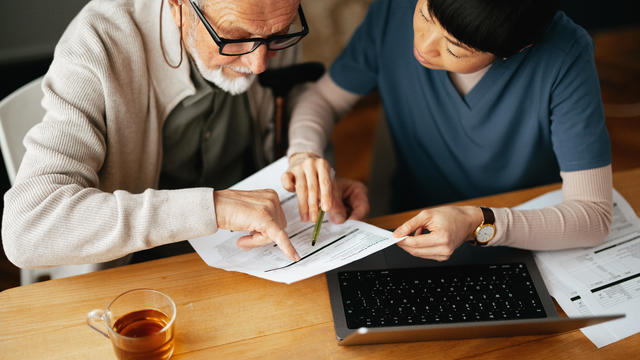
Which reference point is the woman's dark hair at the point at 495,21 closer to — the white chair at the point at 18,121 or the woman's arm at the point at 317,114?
the woman's arm at the point at 317,114

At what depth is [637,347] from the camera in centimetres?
94

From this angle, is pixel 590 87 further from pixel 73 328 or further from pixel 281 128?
pixel 73 328

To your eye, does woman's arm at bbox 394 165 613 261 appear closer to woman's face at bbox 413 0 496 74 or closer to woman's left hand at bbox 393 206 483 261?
woman's left hand at bbox 393 206 483 261

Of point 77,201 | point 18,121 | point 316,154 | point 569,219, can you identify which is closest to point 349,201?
point 316,154

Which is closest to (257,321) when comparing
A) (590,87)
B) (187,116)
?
(187,116)

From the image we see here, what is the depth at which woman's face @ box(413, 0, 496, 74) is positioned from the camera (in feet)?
3.35

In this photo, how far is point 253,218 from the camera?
Result: 978 mm

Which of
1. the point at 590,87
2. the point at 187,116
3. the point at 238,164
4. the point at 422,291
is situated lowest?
the point at 238,164

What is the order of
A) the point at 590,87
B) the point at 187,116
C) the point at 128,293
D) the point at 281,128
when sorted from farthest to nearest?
the point at 281,128, the point at 187,116, the point at 590,87, the point at 128,293

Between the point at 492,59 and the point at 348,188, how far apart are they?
1.48 feet

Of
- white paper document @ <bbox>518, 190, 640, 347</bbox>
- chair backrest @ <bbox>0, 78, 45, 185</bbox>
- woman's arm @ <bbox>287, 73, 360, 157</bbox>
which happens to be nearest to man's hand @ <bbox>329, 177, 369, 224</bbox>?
woman's arm @ <bbox>287, 73, 360, 157</bbox>

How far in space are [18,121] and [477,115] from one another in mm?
1103

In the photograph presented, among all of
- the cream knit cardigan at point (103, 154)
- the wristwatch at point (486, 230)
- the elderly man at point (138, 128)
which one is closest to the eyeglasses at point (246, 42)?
the elderly man at point (138, 128)

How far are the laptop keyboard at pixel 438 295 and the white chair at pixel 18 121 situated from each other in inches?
24.4
